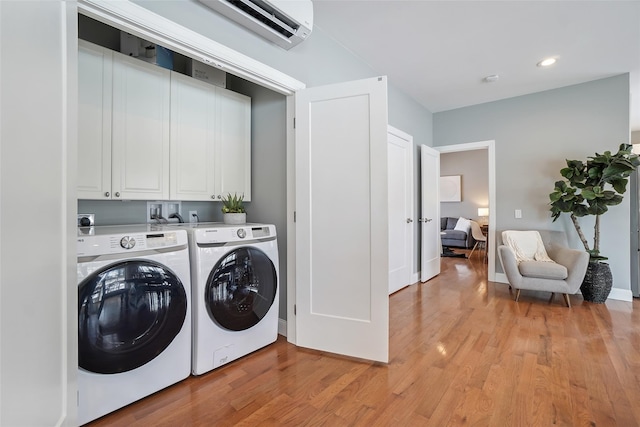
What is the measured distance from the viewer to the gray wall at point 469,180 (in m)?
7.50

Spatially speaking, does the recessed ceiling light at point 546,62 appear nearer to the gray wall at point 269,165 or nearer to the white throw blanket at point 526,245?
the white throw blanket at point 526,245

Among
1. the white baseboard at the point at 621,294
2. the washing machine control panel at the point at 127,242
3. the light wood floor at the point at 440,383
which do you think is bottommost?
the light wood floor at the point at 440,383

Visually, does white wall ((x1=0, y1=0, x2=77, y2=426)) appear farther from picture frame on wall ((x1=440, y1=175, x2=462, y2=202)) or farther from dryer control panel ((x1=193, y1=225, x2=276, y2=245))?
picture frame on wall ((x1=440, y1=175, x2=462, y2=202))

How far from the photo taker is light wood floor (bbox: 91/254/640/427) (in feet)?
4.96

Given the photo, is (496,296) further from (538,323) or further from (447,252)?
(447,252)

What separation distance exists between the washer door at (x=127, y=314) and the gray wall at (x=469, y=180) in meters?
7.60

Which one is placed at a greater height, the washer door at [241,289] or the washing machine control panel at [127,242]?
the washing machine control panel at [127,242]

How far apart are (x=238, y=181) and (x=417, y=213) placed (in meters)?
2.81

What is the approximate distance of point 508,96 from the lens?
13.8 ft

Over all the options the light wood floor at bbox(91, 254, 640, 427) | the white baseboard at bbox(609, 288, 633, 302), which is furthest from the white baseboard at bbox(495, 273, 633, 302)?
the light wood floor at bbox(91, 254, 640, 427)

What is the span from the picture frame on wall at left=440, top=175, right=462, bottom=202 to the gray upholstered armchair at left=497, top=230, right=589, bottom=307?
437cm

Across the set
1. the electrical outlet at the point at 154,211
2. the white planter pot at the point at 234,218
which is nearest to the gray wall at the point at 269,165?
the white planter pot at the point at 234,218

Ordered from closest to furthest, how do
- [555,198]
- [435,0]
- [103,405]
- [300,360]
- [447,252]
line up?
[103,405]
[300,360]
[435,0]
[555,198]
[447,252]

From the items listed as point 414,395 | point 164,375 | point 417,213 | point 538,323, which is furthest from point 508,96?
point 164,375
